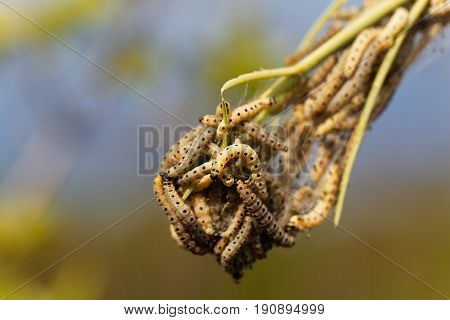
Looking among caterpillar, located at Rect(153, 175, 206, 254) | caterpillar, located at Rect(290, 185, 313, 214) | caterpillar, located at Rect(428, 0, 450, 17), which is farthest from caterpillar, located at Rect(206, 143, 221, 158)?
caterpillar, located at Rect(428, 0, 450, 17)

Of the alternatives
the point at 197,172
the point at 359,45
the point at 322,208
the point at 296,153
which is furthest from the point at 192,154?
the point at 359,45

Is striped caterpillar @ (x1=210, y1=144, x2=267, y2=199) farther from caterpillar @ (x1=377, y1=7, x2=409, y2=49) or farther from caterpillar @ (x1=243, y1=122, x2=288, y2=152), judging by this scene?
caterpillar @ (x1=377, y1=7, x2=409, y2=49)

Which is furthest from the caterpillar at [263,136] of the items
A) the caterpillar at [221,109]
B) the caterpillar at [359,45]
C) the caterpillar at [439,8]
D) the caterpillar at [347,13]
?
the caterpillar at [439,8]

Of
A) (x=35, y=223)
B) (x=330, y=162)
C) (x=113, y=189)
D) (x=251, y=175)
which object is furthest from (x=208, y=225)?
(x=113, y=189)

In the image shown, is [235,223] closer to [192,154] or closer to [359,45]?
[192,154]

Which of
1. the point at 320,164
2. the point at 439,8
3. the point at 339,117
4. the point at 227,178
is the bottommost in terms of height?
the point at 227,178

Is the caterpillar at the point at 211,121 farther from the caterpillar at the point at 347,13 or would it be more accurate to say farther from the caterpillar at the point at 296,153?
the caterpillar at the point at 347,13
